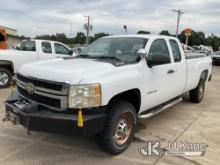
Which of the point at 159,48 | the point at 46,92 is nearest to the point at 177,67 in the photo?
the point at 159,48

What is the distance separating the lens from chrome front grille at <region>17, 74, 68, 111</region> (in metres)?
3.75

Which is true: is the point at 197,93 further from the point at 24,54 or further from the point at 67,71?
the point at 24,54

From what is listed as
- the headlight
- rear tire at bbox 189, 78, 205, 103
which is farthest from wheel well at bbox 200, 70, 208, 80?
the headlight

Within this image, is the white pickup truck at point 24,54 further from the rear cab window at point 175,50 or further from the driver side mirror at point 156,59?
the driver side mirror at point 156,59

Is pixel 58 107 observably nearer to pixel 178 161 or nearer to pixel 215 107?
pixel 178 161

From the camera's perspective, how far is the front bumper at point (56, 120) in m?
3.67

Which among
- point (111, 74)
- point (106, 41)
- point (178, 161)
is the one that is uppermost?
point (106, 41)

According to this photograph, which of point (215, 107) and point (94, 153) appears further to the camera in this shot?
point (215, 107)

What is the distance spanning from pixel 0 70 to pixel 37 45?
6.08 ft

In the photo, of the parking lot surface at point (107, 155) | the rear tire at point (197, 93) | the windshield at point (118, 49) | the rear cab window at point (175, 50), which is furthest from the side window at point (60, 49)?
the rear cab window at point (175, 50)

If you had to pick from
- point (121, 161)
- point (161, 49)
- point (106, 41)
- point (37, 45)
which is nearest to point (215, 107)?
point (161, 49)

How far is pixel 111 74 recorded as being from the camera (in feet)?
13.3

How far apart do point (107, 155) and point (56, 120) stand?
113 cm

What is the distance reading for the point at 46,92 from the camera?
3.94m
